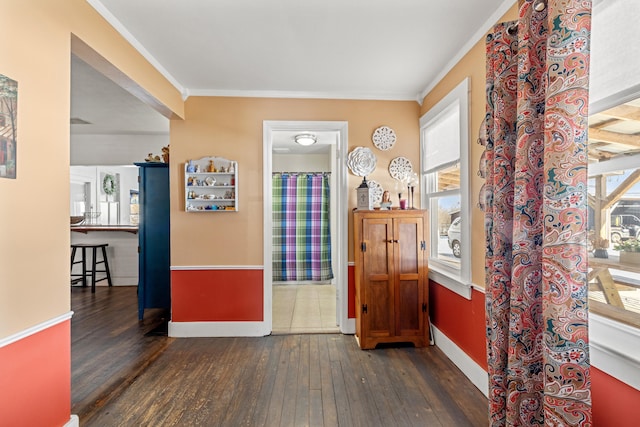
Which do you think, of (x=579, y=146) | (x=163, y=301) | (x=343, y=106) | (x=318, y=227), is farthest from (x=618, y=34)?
(x=318, y=227)

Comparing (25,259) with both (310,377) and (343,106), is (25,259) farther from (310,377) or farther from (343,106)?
(343,106)


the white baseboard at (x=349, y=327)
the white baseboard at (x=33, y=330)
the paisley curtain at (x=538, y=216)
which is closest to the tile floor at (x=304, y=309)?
the white baseboard at (x=349, y=327)

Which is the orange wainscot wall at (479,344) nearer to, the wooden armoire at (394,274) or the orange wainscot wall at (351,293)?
the wooden armoire at (394,274)

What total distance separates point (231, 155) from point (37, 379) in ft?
7.53

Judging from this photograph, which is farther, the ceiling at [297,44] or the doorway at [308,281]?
the doorway at [308,281]

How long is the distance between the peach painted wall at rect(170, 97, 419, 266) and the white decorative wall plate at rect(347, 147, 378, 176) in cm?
7

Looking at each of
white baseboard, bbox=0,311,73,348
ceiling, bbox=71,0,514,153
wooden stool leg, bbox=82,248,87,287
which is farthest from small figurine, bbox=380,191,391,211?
wooden stool leg, bbox=82,248,87,287

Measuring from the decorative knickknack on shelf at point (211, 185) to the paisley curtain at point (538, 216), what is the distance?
7.87ft

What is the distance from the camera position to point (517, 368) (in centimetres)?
141

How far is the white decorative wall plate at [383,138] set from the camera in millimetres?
3289

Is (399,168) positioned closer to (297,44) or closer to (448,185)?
(448,185)

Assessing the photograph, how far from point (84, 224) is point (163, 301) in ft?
8.78

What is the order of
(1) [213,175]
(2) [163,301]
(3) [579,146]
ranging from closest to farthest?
1. (3) [579,146]
2. (1) [213,175]
3. (2) [163,301]

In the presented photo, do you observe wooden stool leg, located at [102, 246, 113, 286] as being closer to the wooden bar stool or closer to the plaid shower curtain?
the wooden bar stool
